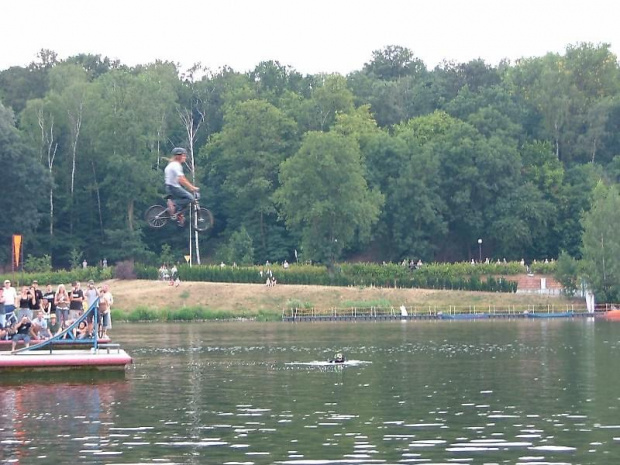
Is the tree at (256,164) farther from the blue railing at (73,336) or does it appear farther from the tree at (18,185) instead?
the blue railing at (73,336)

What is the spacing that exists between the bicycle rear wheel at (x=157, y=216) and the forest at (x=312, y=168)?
72.6 meters

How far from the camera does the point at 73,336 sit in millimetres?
47531

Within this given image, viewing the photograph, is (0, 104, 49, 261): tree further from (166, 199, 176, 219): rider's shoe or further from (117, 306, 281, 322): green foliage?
(166, 199, 176, 219): rider's shoe

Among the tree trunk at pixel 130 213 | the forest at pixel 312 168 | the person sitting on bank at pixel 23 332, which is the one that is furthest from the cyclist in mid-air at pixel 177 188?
the tree trunk at pixel 130 213

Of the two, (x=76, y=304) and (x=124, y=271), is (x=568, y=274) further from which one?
(x=76, y=304)

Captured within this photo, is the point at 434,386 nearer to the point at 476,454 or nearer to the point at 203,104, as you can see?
the point at 476,454

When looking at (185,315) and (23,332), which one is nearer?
(23,332)

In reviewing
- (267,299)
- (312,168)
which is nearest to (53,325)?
(267,299)

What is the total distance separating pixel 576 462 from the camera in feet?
90.4

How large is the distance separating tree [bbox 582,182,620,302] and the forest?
1053 cm

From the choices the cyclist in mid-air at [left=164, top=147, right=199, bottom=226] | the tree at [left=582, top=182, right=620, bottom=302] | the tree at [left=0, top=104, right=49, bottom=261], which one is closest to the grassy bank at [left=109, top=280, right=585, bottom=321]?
the tree at [left=582, top=182, right=620, bottom=302]

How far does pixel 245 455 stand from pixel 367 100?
Result: 11089cm

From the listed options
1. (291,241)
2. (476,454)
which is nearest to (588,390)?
(476,454)

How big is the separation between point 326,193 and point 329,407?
7499cm
